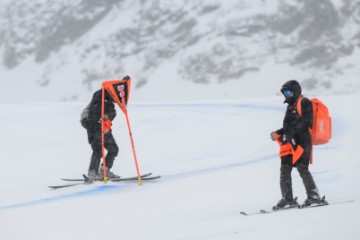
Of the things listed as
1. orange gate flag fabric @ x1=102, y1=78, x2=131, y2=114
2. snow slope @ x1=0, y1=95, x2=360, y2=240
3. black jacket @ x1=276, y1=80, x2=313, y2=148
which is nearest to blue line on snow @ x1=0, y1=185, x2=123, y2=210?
snow slope @ x1=0, y1=95, x2=360, y2=240

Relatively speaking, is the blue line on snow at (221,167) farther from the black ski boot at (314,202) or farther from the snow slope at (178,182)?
the black ski boot at (314,202)

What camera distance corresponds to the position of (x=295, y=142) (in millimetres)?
7363

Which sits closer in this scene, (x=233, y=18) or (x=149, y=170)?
(x=149, y=170)

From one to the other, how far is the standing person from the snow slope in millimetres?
488

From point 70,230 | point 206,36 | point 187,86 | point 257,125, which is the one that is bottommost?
point 70,230

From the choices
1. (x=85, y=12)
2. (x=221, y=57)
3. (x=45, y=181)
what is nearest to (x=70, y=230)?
(x=45, y=181)

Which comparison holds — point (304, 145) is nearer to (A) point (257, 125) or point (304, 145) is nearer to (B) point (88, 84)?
(A) point (257, 125)

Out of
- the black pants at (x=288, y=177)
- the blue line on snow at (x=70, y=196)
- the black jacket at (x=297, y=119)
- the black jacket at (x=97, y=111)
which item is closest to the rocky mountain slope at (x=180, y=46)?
the black jacket at (x=97, y=111)

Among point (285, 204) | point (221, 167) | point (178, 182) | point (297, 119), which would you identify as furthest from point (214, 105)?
point (297, 119)

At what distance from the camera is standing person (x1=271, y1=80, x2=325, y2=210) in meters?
7.21

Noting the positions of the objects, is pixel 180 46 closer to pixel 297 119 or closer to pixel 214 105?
pixel 214 105

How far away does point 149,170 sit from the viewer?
42.0 feet

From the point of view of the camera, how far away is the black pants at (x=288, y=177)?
7375 mm

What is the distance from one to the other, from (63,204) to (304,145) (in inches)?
150
